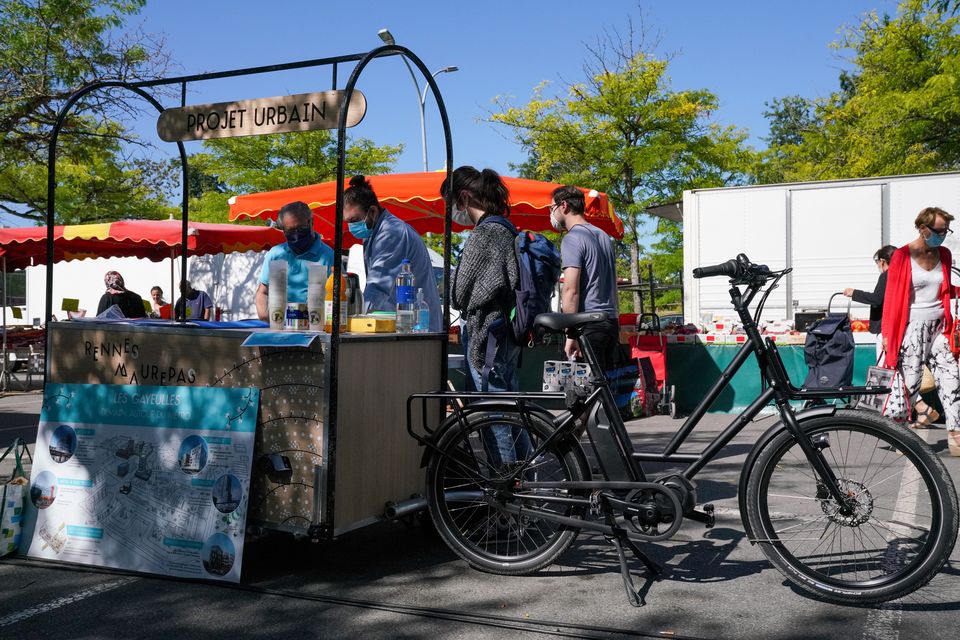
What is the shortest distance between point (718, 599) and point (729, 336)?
6.89 metres

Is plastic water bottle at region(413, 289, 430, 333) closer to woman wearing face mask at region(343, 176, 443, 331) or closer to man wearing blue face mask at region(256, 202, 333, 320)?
woman wearing face mask at region(343, 176, 443, 331)

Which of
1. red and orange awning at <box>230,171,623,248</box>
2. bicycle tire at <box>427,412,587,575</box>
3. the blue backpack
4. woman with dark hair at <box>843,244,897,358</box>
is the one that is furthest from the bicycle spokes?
woman with dark hair at <box>843,244,897,358</box>

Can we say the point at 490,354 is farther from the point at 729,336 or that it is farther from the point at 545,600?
the point at 729,336

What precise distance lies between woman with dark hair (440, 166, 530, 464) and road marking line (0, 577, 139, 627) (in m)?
1.97

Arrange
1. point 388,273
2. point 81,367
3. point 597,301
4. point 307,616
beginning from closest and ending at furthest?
point 307,616
point 81,367
point 388,273
point 597,301

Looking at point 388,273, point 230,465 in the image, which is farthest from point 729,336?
point 230,465

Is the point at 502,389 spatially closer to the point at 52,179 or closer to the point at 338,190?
the point at 338,190

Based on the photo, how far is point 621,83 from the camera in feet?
76.2

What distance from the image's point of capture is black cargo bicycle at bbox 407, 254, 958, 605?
3.46m

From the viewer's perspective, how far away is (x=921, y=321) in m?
7.22

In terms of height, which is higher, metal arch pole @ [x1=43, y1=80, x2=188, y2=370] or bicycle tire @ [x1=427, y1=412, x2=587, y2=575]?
metal arch pole @ [x1=43, y1=80, x2=188, y2=370]

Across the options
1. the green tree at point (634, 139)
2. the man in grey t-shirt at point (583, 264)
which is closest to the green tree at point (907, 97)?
the green tree at point (634, 139)

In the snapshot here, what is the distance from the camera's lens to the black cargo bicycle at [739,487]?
3.46m

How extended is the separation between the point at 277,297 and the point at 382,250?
92 cm
